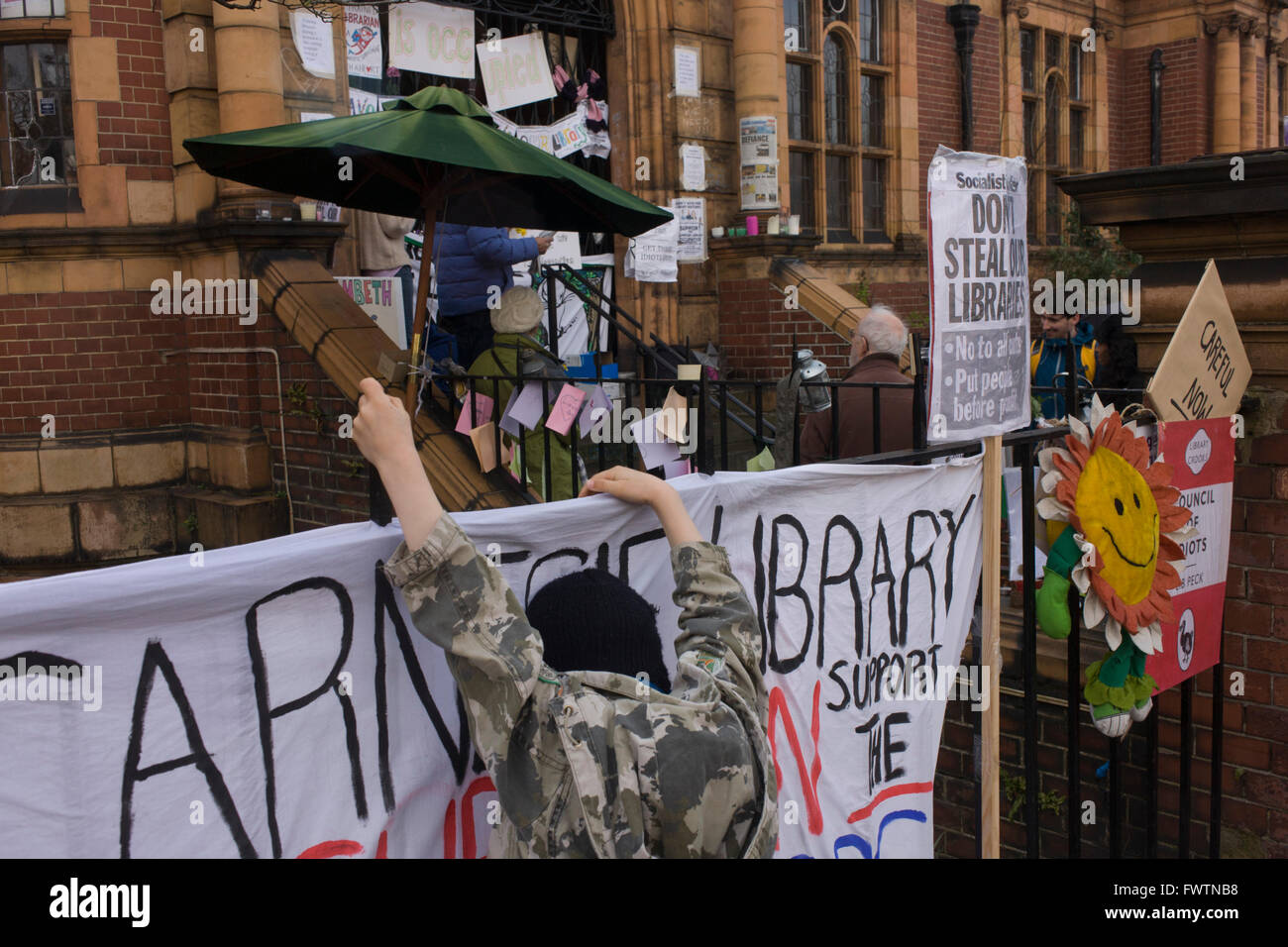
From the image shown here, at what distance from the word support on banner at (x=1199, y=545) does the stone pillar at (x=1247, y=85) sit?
713 inches

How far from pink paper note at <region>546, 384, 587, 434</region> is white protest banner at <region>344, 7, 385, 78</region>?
426 cm

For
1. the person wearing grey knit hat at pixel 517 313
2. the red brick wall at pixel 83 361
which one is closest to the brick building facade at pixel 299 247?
the red brick wall at pixel 83 361

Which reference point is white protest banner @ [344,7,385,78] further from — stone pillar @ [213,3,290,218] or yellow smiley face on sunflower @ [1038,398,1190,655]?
yellow smiley face on sunflower @ [1038,398,1190,655]

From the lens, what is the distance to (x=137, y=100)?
311 inches

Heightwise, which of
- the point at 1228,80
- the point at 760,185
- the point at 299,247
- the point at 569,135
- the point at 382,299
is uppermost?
the point at 1228,80

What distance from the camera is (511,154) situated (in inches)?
210

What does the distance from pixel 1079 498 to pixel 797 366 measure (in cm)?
338

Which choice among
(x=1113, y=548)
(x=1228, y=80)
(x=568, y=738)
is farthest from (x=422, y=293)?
(x=1228, y=80)

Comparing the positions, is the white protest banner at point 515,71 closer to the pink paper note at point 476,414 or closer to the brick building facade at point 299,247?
the brick building facade at point 299,247

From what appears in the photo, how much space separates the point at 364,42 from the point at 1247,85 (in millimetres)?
16685

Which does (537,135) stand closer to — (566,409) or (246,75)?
(246,75)

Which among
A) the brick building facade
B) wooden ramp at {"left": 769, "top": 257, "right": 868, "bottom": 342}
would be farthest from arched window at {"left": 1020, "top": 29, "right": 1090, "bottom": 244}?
wooden ramp at {"left": 769, "top": 257, "right": 868, "bottom": 342}

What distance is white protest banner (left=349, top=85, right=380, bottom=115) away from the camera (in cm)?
882
